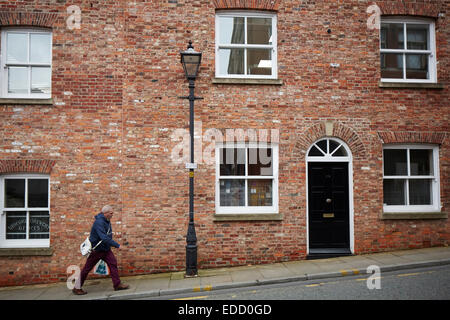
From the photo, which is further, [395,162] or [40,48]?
[395,162]

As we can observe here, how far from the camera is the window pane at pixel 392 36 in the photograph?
31.8 ft

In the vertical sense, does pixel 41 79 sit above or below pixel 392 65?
below

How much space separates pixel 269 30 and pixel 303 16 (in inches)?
39.5

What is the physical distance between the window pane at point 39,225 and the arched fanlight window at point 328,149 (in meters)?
7.31

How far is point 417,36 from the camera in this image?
9844 mm

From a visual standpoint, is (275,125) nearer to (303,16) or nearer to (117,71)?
(303,16)

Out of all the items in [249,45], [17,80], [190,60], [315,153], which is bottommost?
[315,153]

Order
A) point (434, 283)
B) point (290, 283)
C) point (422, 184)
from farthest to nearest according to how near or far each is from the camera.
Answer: point (422, 184), point (290, 283), point (434, 283)

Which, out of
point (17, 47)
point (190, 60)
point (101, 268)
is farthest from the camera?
point (17, 47)

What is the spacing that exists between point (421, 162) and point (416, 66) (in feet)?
9.40

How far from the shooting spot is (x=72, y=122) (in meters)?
8.62

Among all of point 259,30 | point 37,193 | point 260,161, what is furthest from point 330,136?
point 37,193

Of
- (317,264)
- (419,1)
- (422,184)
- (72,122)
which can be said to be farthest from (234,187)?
(419,1)

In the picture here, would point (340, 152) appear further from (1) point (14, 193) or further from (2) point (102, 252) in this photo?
(1) point (14, 193)
